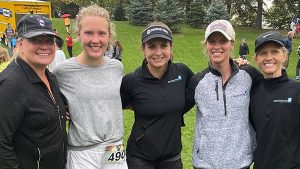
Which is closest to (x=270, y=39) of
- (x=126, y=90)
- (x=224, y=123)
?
(x=224, y=123)

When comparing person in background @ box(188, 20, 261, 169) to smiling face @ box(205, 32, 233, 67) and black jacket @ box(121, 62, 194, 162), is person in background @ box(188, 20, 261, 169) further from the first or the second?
black jacket @ box(121, 62, 194, 162)

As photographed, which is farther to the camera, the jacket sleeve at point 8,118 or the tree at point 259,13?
the tree at point 259,13

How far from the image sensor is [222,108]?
358 cm

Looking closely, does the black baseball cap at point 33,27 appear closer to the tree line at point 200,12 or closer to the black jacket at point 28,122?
the black jacket at point 28,122

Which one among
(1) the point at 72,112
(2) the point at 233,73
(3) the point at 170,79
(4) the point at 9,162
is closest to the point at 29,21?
(1) the point at 72,112

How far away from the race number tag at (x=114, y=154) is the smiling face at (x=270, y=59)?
5.18 ft

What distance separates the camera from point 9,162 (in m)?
2.82

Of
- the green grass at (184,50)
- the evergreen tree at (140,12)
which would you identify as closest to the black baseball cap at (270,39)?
the green grass at (184,50)

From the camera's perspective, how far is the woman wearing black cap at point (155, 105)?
12.3ft

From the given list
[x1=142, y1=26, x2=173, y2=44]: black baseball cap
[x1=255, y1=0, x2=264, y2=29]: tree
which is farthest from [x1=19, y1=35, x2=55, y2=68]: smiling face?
[x1=255, y1=0, x2=264, y2=29]: tree

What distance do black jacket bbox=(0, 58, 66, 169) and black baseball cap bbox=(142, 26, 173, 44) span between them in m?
1.14

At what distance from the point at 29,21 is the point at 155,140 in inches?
64.5

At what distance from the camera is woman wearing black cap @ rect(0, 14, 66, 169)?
111 inches

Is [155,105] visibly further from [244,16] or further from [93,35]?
[244,16]
